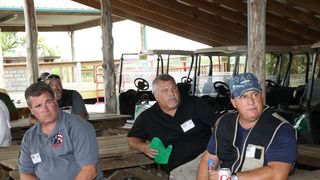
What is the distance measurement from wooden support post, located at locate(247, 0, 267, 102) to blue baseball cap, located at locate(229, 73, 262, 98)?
10.3ft

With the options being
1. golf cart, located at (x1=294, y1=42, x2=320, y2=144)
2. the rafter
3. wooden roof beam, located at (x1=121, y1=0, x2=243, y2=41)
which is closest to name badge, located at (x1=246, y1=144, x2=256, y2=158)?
golf cart, located at (x1=294, y1=42, x2=320, y2=144)

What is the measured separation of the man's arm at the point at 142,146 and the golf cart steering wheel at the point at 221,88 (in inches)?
189

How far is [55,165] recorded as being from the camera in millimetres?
3408

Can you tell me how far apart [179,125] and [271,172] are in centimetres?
148

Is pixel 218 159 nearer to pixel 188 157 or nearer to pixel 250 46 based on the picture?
pixel 188 157

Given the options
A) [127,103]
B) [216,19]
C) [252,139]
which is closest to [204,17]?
[216,19]

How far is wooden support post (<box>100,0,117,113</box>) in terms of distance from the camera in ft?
33.3

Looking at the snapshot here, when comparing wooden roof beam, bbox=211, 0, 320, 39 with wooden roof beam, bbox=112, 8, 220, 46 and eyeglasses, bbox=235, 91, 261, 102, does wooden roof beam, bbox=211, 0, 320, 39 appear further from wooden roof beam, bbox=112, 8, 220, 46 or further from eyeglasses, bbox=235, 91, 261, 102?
eyeglasses, bbox=235, 91, 261, 102

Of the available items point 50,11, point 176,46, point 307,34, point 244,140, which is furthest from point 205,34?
point 244,140

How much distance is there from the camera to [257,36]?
6.03m

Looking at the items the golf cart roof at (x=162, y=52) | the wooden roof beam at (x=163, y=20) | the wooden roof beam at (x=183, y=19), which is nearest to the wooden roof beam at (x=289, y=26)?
the golf cart roof at (x=162, y=52)

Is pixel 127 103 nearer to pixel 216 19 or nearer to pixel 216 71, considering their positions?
pixel 216 71

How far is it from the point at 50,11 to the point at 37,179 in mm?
12907

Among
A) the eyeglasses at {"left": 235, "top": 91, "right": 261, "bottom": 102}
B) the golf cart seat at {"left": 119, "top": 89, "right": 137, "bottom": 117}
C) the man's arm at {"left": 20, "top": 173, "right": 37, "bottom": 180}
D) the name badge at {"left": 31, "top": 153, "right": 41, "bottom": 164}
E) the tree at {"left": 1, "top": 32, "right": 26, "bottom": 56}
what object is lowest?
the golf cart seat at {"left": 119, "top": 89, "right": 137, "bottom": 117}
